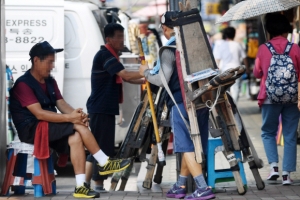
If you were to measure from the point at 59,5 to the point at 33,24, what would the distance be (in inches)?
16.9

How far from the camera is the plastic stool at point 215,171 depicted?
8.30 m

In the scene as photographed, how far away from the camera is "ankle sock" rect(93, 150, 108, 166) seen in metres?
8.18

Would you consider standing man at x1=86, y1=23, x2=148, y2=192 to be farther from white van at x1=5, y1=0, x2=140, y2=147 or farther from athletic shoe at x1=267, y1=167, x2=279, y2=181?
white van at x1=5, y1=0, x2=140, y2=147

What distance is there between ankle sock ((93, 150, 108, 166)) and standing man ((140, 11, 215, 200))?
0.75m

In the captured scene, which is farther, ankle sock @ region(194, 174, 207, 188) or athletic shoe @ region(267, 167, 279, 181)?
athletic shoe @ region(267, 167, 279, 181)

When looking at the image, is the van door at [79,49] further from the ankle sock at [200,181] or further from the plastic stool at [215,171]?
the ankle sock at [200,181]

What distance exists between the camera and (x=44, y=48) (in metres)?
8.23

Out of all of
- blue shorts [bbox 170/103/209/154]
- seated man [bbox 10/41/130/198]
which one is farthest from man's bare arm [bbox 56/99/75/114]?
blue shorts [bbox 170/103/209/154]

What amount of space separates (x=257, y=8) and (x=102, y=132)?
83.4 inches

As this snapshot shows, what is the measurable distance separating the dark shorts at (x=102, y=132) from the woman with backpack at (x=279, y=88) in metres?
1.69

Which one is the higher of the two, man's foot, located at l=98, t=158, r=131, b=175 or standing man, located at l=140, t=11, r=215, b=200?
standing man, located at l=140, t=11, r=215, b=200

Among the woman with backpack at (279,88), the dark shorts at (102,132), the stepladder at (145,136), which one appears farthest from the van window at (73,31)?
the woman with backpack at (279,88)

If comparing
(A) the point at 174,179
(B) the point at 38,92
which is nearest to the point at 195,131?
(B) the point at 38,92

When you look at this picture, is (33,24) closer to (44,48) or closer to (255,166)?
(44,48)
